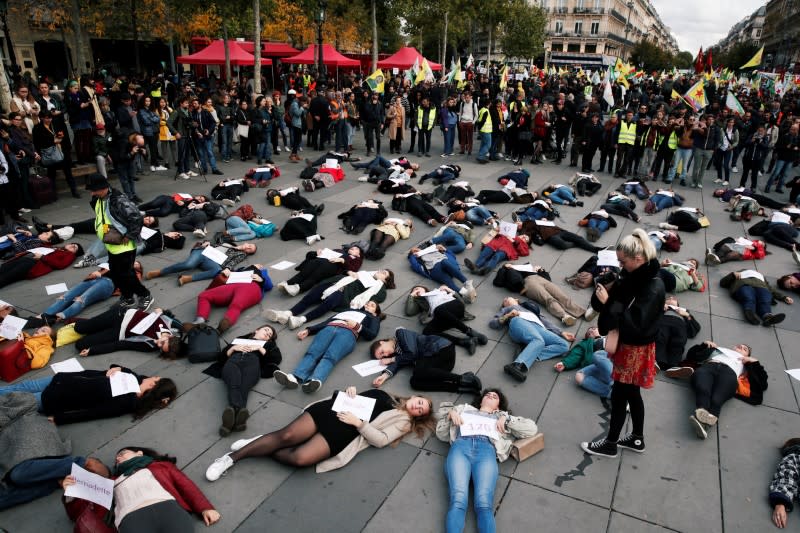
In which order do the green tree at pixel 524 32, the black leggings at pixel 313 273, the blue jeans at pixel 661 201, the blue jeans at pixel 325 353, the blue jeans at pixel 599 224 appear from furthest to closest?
the green tree at pixel 524 32 → the blue jeans at pixel 661 201 → the blue jeans at pixel 599 224 → the black leggings at pixel 313 273 → the blue jeans at pixel 325 353

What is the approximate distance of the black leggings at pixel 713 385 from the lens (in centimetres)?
539

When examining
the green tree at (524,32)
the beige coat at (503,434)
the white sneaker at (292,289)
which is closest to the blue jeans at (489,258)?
the white sneaker at (292,289)

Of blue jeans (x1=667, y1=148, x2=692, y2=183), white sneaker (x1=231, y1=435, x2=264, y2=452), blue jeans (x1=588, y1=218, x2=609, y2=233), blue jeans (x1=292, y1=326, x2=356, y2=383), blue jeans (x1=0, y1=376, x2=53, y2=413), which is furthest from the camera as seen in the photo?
blue jeans (x1=667, y1=148, x2=692, y2=183)

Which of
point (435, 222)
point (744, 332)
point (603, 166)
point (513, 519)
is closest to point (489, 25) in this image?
point (603, 166)

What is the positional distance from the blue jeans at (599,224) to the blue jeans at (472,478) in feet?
24.3

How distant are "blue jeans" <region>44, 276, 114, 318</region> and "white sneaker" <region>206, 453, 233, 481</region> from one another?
3913 millimetres

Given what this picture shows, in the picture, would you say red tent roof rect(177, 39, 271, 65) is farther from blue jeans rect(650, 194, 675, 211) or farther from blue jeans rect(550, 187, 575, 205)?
blue jeans rect(650, 194, 675, 211)

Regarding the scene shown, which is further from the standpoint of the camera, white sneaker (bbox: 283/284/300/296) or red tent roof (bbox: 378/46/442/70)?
red tent roof (bbox: 378/46/442/70)

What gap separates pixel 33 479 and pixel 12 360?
86.1 inches

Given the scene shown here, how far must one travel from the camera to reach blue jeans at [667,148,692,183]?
14844 millimetres

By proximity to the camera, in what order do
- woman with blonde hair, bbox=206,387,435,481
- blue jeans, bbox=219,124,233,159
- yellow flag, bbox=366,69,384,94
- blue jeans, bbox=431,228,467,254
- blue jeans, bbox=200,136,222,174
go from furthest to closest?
yellow flag, bbox=366,69,384,94, blue jeans, bbox=219,124,233,159, blue jeans, bbox=200,136,222,174, blue jeans, bbox=431,228,467,254, woman with blonde hair, bbox=206,387,435,481

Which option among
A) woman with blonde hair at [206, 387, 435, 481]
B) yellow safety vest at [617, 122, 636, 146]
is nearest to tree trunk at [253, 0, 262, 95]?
yellow safety vest at [617, 122, 636, 146]

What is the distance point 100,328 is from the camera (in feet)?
21.1

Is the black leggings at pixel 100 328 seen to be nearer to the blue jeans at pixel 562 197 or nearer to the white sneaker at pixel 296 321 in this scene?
the white sneaker at pixel 296 321
